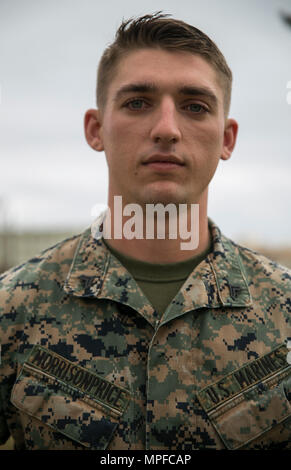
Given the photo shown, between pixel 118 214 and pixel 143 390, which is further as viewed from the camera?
pixel 118 214

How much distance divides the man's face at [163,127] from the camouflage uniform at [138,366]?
586 millimetres

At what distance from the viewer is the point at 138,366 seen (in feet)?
8.43

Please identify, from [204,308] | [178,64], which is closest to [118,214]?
[204,308]

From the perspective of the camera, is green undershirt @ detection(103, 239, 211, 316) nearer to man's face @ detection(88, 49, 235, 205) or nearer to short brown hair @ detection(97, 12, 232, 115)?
man's face @ detection(88, 49, 235, 205)

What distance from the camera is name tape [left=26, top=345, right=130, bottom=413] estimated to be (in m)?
2.51

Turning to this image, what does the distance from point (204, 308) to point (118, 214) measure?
31.8 inches

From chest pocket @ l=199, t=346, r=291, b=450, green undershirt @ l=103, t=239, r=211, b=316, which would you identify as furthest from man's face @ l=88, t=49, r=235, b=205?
chest pocket @ l=199, t=346, r=291, b=450

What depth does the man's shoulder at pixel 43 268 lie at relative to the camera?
9.21 ft

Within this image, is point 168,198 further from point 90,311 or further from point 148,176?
point 90,311

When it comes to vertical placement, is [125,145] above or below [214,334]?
above

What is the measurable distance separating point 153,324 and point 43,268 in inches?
32.6

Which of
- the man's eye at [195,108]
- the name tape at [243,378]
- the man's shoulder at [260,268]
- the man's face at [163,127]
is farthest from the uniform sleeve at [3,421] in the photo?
the man's eye at [195,108]

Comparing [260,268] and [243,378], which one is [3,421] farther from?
[260,268]

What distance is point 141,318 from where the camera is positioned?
2631 mm
